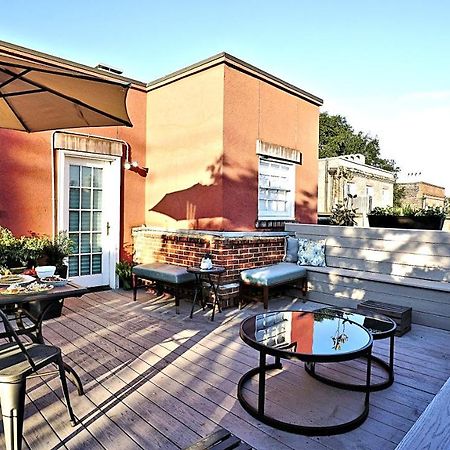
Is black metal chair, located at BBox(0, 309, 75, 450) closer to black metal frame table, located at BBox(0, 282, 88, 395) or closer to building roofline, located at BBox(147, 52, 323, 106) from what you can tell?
black metal frame table, located at BBox(0, 282, 88, 395)

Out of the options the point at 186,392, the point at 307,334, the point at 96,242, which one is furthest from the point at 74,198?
the point at 307,334

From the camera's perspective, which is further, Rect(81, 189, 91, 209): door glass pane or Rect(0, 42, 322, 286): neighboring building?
Rect(81, 189, 91, 209): door glass pane

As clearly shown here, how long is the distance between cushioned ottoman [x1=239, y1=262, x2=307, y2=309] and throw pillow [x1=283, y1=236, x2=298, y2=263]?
1.12 feet

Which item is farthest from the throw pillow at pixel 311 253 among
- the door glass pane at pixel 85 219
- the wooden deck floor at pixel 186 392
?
the door glass pane at pixel 85 219

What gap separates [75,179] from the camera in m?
5.49

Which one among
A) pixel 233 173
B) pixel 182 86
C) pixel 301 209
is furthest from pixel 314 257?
pixel 182 86

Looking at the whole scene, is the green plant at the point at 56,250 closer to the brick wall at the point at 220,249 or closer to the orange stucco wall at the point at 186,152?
the brick wall at the point at 220,249

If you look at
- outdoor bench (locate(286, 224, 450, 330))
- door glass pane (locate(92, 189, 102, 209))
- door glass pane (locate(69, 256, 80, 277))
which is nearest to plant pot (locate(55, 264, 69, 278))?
door glass pane (locate(69, 256, 80, 277))

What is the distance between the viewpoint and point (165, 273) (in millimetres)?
4777

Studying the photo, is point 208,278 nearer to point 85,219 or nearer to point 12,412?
point 85,219

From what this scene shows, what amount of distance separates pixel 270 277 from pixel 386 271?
1.68 m

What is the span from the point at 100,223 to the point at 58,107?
9.54 feet

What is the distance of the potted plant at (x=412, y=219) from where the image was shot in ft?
18.5

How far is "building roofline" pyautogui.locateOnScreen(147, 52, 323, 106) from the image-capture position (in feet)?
16.0
